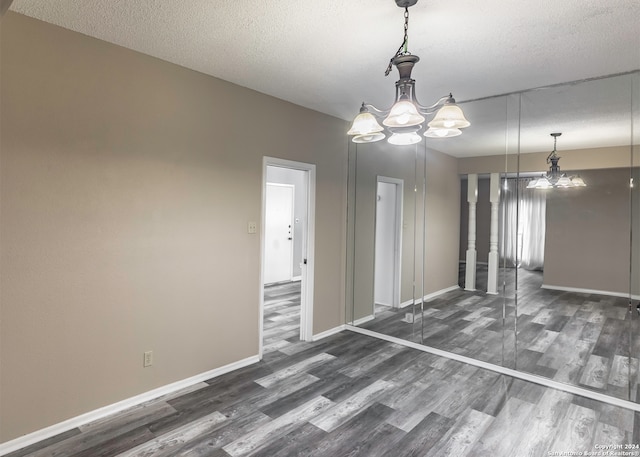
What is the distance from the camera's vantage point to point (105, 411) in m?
2.46

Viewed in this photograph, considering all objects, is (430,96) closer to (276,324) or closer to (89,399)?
(276,324)

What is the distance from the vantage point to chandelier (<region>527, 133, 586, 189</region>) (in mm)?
3004

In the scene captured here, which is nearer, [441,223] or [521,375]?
[521,375]

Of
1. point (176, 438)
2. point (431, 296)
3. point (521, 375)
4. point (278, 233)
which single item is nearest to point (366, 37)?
point (431, 296)

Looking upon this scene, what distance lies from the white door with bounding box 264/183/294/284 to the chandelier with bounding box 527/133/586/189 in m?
4.95

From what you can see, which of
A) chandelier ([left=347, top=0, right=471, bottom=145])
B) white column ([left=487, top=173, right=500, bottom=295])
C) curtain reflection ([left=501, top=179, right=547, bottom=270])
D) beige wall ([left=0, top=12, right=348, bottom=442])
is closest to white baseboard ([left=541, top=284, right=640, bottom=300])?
curtain reflection ([left=501, top=179, right=547, bottom=270])

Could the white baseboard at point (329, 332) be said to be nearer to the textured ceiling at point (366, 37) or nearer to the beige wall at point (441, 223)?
the beige wall at point (441, 223)

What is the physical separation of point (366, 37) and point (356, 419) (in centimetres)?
268

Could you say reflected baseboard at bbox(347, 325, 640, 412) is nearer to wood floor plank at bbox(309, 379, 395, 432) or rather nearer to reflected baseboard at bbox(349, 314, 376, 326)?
reflected baseboard at bbox(349, 314, 376, 326)

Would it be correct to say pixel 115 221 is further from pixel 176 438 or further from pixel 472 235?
pixel 472 235

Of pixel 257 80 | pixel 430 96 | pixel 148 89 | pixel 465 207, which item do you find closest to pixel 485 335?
pixel 465 207

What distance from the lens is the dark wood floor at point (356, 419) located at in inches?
85.2

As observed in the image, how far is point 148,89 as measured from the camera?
2.63m

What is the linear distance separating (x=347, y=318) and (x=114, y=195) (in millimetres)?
3103
